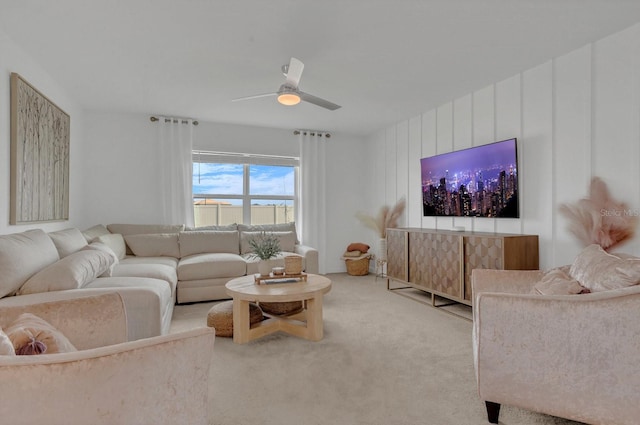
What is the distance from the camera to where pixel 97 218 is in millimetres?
4590

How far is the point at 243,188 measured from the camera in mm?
5406

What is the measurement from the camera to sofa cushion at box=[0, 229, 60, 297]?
1.95 m

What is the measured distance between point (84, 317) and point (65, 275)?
101cm

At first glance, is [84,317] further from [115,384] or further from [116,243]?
[116,243]

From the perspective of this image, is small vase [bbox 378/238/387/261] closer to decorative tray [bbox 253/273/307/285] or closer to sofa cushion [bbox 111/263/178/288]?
decorative tray [bbox 253/273/307/285]

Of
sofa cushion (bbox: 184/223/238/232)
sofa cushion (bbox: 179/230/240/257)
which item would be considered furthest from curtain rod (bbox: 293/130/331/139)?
sofa cushion (bbox: 179/230/240/257)

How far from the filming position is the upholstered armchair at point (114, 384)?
0.79 m

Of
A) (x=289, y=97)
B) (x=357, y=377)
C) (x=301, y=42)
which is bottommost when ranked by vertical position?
(x=357, y=377)

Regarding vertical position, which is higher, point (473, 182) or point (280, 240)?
point (473, 182)

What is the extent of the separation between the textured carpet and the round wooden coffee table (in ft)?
0.25

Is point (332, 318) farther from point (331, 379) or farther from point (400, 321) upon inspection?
point (331, 379)

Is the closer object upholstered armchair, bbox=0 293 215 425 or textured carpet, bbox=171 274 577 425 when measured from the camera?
upholstered armchair, bbox=0 293 215 425

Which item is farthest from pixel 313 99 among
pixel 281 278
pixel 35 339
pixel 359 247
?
pixel 359 247

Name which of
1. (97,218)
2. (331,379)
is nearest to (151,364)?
(331,379)
